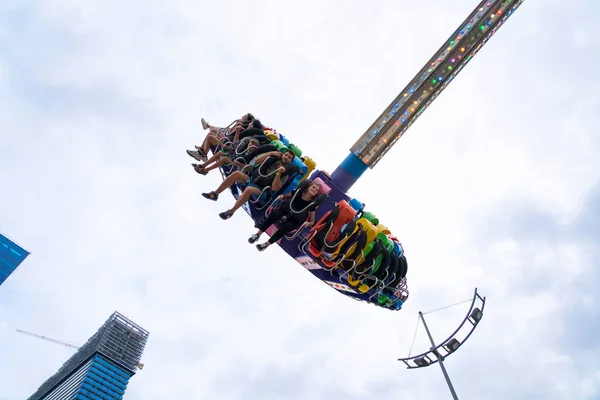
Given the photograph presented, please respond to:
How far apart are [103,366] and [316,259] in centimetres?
11617

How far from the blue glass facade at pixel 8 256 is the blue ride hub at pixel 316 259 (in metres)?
93.4

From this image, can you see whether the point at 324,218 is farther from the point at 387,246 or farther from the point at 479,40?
the point at 479,40

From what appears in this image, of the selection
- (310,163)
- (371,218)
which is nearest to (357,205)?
(371,218)

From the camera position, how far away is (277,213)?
10.3m

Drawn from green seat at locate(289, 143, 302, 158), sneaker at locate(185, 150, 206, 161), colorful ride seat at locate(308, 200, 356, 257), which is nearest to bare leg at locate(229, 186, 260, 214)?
colorful ride seat at locate(308, 200, 356, 257)

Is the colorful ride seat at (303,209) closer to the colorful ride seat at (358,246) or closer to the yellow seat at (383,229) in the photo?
the colorful ride seat at (358,246)

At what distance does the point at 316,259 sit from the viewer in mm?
10570

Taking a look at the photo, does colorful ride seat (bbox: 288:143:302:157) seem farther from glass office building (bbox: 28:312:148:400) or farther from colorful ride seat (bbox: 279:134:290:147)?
glass office building (bbox: 28:312:148:400)

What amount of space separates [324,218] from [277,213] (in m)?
1.13

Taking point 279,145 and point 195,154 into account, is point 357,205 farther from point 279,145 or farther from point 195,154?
point 195,154

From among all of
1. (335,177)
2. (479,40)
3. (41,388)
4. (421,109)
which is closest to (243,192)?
(335,177)

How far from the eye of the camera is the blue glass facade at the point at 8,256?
85125 millimetres

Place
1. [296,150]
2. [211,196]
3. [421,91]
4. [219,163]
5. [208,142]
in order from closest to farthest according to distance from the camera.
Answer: [211,196]
[219,163]
[296,150]
[208,142]
[421,91]

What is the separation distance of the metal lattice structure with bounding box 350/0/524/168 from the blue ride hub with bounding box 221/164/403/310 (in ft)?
4.68
